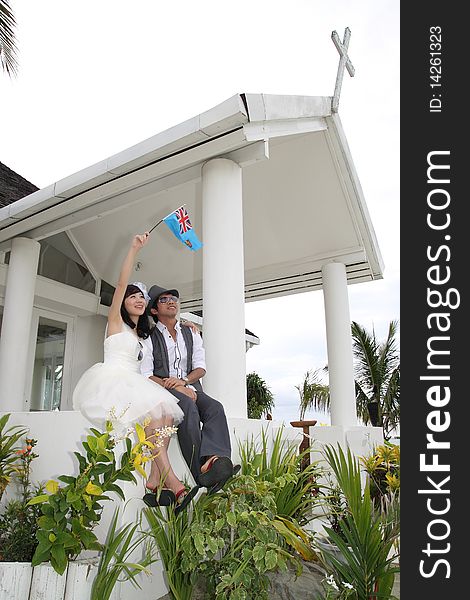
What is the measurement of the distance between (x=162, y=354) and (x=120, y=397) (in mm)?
781

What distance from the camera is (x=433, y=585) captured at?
7.78 ft

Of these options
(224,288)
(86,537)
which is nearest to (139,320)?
(224,288)

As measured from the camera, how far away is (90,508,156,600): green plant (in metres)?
2.95

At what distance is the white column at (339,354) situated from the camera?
282 inches

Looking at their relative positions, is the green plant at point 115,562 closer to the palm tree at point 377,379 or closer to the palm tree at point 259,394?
the palm tree at point 259,394

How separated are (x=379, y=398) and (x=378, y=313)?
3673 mm

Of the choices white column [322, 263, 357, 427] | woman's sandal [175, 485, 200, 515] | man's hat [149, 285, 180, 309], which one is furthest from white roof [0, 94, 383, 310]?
woman's sandal [175, 485, 200, 515]

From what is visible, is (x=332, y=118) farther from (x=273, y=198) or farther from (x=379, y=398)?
(x=379, y=398)

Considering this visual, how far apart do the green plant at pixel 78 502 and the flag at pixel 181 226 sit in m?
2.15

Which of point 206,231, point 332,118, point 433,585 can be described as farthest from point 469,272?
point 332,118

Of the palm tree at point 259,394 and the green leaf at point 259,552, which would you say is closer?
the green leaf at point 259,552

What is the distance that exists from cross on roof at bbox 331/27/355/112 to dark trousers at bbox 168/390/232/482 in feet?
11.3

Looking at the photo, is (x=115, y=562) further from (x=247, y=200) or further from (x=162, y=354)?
(x=247, y=200)

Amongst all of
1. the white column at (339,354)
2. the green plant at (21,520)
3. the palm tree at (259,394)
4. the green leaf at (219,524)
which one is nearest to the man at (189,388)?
the green leaf at (219,524)
